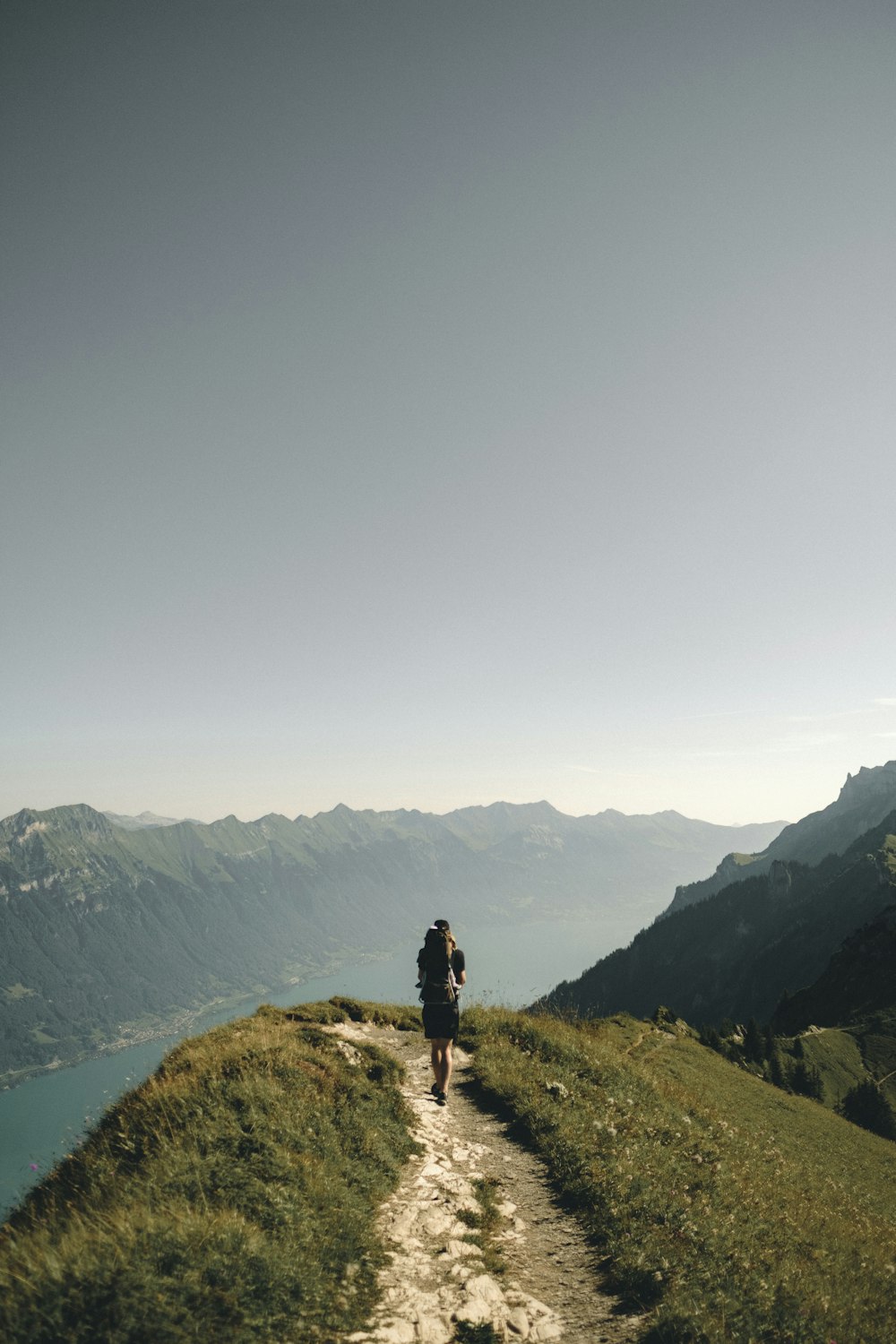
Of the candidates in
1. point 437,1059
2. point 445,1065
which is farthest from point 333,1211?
point 437,1059

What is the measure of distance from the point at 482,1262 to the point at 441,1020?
18.5 ft

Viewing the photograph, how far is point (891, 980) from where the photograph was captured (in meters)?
105

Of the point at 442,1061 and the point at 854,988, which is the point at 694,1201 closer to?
the point at 442,1061

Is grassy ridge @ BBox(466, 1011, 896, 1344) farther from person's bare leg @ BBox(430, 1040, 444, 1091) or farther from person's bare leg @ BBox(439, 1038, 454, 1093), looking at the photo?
person's bare leg @ BBox(430, 1040, 444, 1091)

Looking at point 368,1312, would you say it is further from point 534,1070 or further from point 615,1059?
point 615,1059

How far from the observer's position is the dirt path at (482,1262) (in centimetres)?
679

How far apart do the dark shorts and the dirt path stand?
1.91 metres

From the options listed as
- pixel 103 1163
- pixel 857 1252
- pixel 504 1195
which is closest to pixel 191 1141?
pixel 103 1163

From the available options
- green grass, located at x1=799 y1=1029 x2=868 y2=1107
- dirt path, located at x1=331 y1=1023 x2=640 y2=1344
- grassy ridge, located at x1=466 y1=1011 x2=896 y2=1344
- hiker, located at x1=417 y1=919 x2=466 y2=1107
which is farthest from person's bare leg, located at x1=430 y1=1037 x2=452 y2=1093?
green grass, located at x1=799 y1=1029 x2=868 y2=1107

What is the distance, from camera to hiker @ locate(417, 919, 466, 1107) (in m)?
13.5

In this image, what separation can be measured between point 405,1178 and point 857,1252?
301 inches

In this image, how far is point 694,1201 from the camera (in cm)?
987

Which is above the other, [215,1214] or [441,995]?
[215,1214]

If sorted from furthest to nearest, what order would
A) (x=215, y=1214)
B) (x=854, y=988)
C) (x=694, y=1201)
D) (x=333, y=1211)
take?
(x=854, y=988), (x=694, y=1201), (x=333, y=1211), (x=215, y=1214)
